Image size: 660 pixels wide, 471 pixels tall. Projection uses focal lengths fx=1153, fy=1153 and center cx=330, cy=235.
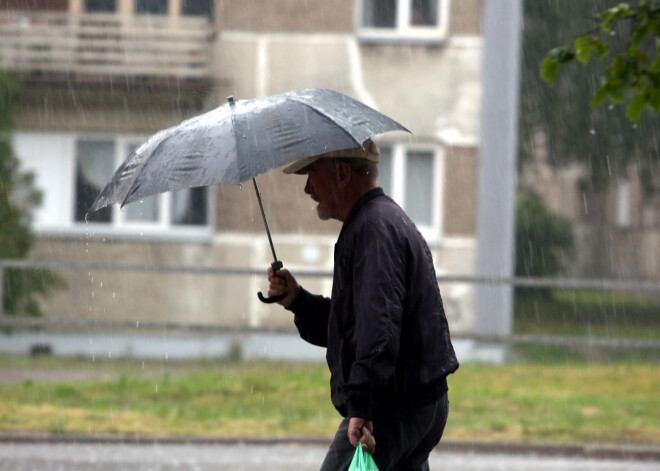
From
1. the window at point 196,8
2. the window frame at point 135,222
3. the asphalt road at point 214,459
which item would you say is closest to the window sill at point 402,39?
the window at point 196,8

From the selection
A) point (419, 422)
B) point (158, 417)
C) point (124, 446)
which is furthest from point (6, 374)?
point (419, 422)

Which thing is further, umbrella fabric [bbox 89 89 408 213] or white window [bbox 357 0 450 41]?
white window [bbox 357 0 450 41]

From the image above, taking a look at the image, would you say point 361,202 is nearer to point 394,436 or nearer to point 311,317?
point 311,317

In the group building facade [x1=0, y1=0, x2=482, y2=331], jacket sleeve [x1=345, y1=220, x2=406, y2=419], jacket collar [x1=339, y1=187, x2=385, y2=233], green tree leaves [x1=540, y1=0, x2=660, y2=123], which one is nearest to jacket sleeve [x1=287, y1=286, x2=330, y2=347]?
jacket collar [x1=339, y1=187, x2=385, y2=233]

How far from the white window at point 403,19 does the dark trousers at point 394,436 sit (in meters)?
13.7

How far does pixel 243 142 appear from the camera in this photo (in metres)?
3.97

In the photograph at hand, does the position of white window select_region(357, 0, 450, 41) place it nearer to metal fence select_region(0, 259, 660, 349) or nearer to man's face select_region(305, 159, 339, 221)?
metal fence select_region(0, 259, 660, 349)

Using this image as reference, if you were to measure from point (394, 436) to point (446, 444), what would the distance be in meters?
5.79

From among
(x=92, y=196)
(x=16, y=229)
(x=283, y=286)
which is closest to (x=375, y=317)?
(x=283, y=286)

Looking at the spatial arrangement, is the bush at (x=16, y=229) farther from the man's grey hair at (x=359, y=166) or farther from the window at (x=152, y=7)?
the man's grey hair at (x=359, y=166)

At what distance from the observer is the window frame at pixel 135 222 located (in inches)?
681

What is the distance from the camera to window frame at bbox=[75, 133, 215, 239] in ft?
56.7

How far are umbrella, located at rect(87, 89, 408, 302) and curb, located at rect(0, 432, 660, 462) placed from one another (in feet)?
18.2

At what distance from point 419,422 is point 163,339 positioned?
1319 centimetres
